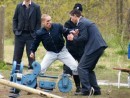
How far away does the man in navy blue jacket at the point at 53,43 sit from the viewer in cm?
952

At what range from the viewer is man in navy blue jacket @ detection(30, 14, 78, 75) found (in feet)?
31.2

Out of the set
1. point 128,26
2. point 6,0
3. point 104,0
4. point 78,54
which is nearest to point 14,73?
point 78,54

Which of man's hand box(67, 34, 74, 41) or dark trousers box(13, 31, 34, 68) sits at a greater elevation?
man's hand box(67, 34, 74, 41)

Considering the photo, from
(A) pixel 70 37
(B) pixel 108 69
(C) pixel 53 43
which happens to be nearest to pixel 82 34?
(A) pixel 70 37

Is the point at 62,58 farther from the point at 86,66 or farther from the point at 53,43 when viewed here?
the point at 86,66

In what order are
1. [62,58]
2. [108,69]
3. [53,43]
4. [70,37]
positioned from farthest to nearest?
[108,69], [62,58], [53,43], [70,37]

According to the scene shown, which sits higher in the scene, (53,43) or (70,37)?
(70,37)

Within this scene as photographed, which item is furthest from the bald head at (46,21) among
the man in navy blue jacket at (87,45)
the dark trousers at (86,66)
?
the dark trousers at (86,66)

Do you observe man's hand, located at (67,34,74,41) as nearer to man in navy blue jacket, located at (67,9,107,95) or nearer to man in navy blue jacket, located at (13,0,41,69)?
man in navy blue jacket, located at (67,9,107,95)

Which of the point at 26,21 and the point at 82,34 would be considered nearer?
the point at 82,34

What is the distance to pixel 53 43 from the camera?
956 cm

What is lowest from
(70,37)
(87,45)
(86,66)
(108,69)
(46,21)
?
(108,69)

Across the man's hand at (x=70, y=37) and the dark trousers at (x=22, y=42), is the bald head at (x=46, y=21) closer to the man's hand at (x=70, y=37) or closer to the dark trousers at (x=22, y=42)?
the man's hand at (x=70, y=37)

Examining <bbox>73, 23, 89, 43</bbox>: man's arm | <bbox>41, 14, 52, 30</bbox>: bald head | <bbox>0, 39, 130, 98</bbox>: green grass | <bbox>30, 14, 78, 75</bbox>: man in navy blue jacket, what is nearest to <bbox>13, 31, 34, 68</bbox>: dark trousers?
<bbox>0, 39, 130, 98</bbox>: green grass
